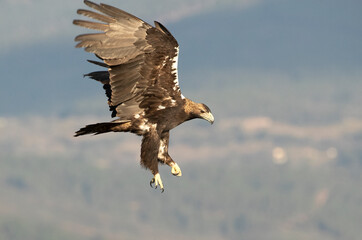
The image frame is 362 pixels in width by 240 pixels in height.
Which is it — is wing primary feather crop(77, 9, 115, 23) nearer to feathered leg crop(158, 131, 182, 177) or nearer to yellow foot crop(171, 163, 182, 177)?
feathered leg crop(158, 131, 182, 177)

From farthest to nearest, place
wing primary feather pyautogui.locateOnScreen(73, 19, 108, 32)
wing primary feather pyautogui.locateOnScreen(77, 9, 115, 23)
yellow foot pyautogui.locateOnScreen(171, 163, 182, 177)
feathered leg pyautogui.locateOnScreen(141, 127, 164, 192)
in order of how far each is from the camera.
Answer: yellow foot pyautogui.locateOnScreen(171, 163, 182, 177) → feathered leg pyautogui.locateOnScreen(141, 127, 164, 192) → wing primary feather pyautogui.locateOnScreen(73, 19, 108, 32) → wing primary feather pyautogui.locateOnScreen(77, 9, 115, 23)

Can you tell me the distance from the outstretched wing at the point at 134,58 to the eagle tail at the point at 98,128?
1.26ft

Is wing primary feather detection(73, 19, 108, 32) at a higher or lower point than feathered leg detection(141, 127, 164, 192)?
higher

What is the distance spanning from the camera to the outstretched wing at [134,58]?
20.4 m

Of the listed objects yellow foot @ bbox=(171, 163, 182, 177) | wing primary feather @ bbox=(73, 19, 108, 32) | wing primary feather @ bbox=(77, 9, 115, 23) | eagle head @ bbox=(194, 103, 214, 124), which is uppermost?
wing primary feather @ bbox=(77, 9, 115, 23)

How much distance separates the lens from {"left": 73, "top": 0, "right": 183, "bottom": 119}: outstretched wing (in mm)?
20375

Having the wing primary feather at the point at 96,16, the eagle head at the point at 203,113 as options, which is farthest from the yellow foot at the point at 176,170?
the wing primary feather at the point at 96,16

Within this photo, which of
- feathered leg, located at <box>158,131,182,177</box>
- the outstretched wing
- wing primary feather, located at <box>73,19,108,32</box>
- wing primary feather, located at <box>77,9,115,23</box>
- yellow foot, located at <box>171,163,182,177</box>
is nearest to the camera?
wing primary feather, located at <box>77,9,115,23</box>

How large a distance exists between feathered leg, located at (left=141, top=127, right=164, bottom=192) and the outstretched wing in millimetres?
680

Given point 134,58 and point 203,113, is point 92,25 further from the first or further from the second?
point 203,113

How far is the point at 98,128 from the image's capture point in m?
21.0

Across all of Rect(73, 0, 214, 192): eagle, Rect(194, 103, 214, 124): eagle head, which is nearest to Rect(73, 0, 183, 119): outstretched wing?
Rect(73, 0, 214, 192): eagle

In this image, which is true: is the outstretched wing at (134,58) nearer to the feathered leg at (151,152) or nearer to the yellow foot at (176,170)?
the feathered leg at (151,152)

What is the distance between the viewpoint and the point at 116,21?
20531mm
